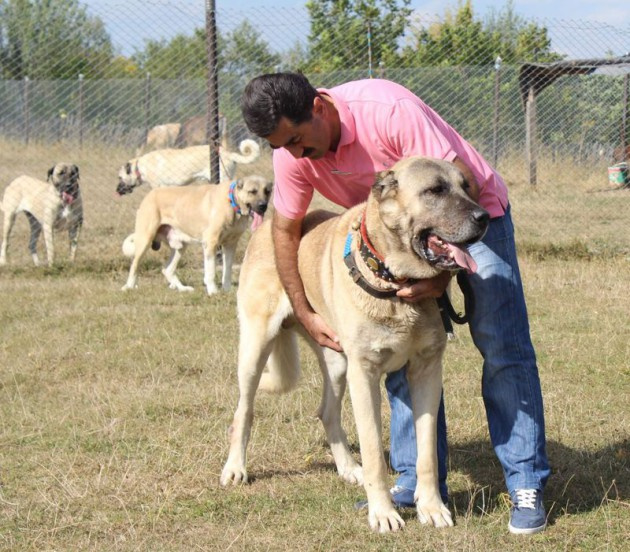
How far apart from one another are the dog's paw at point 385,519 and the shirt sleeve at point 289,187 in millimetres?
1282

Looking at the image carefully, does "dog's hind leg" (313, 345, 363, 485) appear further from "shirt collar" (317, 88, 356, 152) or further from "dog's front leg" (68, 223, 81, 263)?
"dog's front leg" (68, 223, 81, 263)

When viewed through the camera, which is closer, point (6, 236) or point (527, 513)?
point (527, 513)

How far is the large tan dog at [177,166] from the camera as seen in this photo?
12336mm

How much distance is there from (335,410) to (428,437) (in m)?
0.90

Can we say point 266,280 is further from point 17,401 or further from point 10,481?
point 17,401

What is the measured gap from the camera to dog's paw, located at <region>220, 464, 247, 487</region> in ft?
13.5

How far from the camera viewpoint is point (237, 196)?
9.52 meters

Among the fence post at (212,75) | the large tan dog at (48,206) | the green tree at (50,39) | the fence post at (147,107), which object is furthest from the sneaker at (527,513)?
the green tree at (50,39)

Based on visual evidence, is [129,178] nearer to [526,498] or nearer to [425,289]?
[425,289]

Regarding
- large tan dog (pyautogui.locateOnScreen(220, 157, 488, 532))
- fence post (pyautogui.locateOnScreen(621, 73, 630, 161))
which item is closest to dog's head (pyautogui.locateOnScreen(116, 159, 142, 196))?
fence post (pyautogui.locateOnScreen(621, 73, 630, 161))

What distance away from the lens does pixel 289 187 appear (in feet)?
12.6

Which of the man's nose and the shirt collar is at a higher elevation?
the shirt collar

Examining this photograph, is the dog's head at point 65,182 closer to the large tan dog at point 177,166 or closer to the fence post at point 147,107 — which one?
the large tan dog at point 177,166

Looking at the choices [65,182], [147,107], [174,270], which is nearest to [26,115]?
[147,107]
